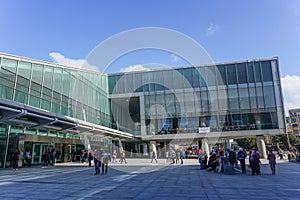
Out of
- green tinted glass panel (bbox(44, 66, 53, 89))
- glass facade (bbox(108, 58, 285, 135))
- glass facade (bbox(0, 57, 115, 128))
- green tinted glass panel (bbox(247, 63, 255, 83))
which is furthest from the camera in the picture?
green tinted glass panel (bbox(247, 63, 255, 83))

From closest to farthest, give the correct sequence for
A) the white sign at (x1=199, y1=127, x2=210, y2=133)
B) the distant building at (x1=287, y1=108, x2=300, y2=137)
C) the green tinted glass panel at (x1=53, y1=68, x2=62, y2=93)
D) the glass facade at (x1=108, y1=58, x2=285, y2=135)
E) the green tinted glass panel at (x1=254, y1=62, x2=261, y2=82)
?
Answer: the green tinted glass panel at (x1=53, y1=68, x2=62, y2=93) → the glass facade at (x1=108, y1=58, x2=285, y2=135) → the white sign at (x1=199, y1=127, x2=210, y2=133) → the green tinted glass panel at (x1=254, y1=62, x2=261, y2=82) → the distant building at (x1=287, y1=108, x2=300, y2=137)

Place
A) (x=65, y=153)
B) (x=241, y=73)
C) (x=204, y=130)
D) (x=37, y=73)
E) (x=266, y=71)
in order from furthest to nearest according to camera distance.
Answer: (x=241, y=73) < (x=266, y=71) < (x=204, y=130) < (x=65, y=153) < (x=37, y=73)

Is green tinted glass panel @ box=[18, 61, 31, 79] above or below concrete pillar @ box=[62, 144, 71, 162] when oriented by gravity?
above

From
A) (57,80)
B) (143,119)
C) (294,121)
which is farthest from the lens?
(294,121)

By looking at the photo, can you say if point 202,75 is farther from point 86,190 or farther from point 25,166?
point 86,190

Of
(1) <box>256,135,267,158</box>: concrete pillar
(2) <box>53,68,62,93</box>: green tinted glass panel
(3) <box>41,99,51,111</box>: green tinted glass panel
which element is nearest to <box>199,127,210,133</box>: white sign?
(1) <box>256,135,267,158</box>: concrete pillar

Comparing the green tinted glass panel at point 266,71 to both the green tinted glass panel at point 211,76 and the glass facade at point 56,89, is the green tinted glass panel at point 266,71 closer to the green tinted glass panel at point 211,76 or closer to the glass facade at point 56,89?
the green tinted glass panel at point 211,76

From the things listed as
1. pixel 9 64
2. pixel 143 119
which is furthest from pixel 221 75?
pixel 9 64

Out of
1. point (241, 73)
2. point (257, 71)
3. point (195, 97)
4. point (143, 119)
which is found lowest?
point (143, 119)

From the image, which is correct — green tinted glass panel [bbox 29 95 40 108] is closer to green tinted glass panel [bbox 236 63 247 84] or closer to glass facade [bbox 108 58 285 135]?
glass facade [bbox 108 58 285 135]

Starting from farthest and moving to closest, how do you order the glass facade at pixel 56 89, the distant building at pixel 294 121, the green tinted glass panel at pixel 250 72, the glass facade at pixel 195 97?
the distant building at pixel 294 121 → the green tinted glass panel at pixel 250 72 → the glass facade at pixel 195 97 → the glass facade at pixel 56 89

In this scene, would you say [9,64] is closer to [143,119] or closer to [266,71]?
[143,119]

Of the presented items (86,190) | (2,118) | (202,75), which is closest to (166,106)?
(202,75)

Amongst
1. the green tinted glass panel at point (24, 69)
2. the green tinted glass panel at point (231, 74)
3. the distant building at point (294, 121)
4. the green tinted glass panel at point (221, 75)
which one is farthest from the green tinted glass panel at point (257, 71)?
the distant building at point (294, 121)
